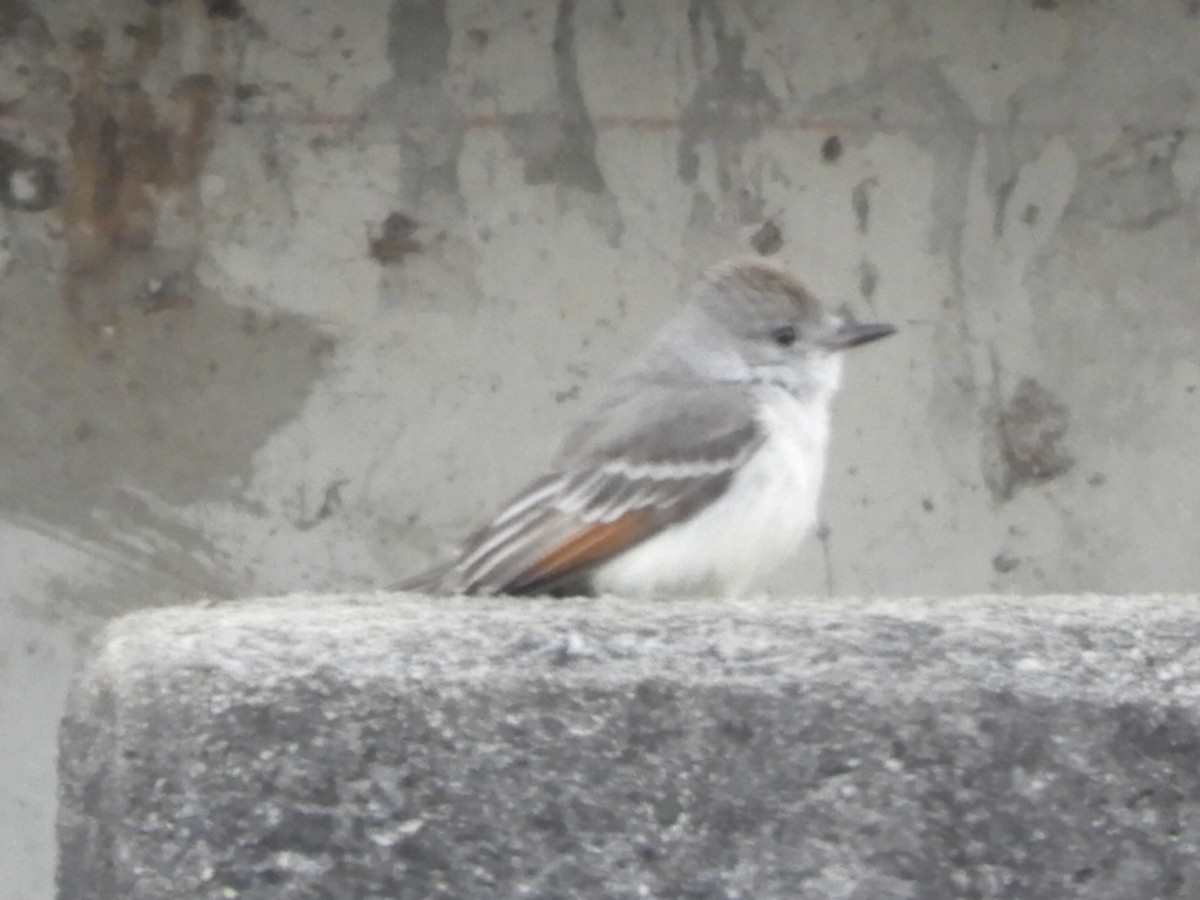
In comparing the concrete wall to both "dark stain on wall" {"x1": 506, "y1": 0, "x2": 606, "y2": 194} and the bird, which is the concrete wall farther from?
the bird

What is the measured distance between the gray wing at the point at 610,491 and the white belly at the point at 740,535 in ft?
0.08

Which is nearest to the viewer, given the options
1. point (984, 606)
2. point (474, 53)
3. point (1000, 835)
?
point (1000, 835)

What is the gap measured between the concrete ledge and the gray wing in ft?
4.72

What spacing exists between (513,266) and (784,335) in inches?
35.2

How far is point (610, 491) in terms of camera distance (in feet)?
13.6

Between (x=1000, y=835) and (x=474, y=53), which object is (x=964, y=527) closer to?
(x=474, y=53)

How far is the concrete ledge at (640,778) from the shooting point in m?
2.24

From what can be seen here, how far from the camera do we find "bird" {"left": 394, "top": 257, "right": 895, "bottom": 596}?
3969mm

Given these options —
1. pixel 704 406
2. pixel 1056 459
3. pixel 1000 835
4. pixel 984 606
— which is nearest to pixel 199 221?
pixel 704 406

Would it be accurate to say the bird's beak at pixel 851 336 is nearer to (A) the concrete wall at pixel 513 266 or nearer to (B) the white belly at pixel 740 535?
(B) the white belly at pixel 740 535

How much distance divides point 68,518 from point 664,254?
1360 millimetres

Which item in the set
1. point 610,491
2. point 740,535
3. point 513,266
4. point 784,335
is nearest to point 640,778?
point 610,491

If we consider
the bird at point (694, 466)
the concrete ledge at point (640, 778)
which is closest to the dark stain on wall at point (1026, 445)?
the bird at point (694, 466)

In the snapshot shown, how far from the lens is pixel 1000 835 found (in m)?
2.25
